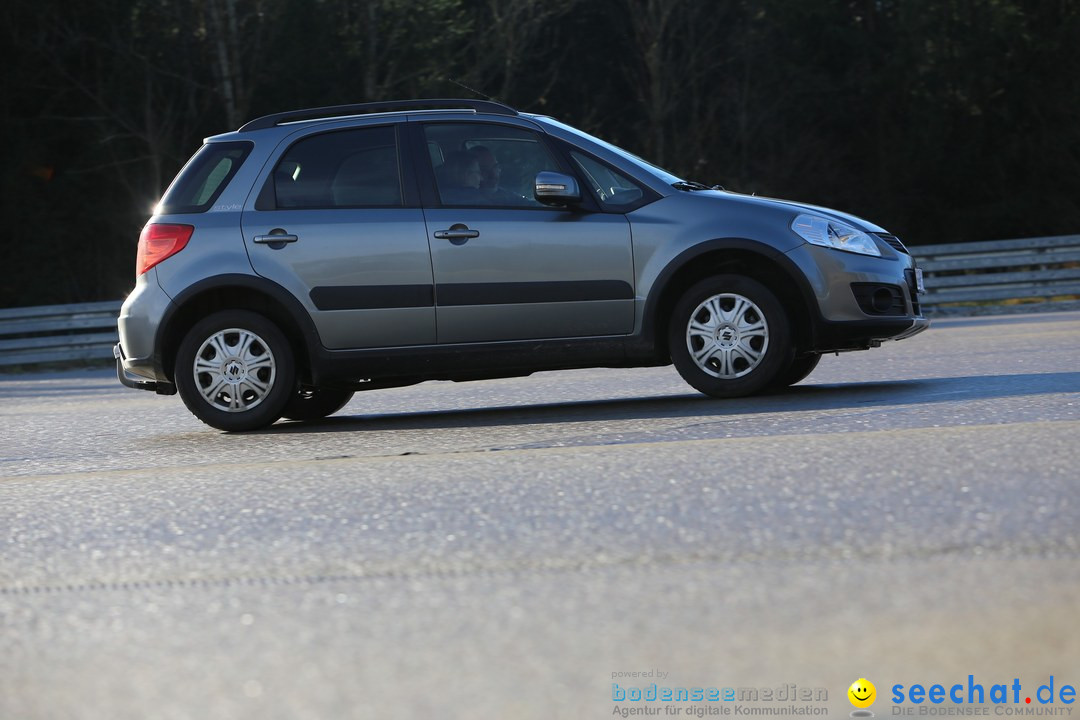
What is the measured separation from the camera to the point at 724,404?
28.1ft

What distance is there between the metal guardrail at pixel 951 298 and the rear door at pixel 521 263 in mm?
13833

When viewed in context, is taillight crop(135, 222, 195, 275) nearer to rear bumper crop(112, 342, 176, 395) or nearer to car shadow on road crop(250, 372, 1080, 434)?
rear bumper crop(112, 342, 176, 395)

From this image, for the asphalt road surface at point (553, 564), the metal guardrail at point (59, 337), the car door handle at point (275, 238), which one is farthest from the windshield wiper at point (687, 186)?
the metal guardrail at point (59, 337)

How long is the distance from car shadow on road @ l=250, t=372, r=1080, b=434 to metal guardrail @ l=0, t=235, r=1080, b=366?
12800 mm

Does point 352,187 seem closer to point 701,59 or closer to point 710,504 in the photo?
point 710,504

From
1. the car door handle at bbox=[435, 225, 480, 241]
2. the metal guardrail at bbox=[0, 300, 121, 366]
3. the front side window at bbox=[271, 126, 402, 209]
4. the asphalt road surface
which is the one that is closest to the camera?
the asphalt road surface

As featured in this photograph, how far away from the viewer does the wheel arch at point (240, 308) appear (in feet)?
29.5

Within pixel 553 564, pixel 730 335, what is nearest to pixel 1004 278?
pixel 730 335

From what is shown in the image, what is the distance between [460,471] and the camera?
255 inches

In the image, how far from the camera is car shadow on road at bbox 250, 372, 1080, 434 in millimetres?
8344

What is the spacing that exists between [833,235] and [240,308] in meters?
3.51

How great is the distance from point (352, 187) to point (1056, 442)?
14.7ft

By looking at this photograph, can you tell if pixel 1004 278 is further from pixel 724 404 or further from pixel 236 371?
pixel 236 371

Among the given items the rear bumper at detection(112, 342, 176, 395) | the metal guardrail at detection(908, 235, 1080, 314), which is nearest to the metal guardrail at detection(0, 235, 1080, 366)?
the metal guardrail at detection(908, 235, 1080, 314)
